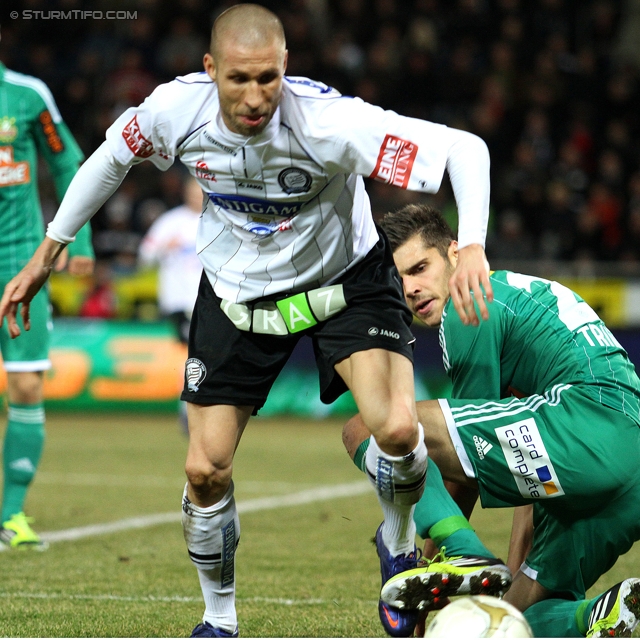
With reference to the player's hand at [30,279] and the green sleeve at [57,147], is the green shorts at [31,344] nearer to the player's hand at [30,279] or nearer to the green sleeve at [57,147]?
the green sleeve at [57,147]

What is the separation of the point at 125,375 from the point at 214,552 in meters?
8.80

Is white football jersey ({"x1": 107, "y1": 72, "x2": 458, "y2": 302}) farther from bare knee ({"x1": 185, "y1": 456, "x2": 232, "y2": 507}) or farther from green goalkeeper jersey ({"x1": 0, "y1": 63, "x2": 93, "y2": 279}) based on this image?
green goalkeeper jersey ({"x1": 0, "y1": 63, "x2": 93, "y2": 279})

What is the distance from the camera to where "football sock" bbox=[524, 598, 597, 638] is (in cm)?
360

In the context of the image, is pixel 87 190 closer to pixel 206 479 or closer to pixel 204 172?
pixel 204 172

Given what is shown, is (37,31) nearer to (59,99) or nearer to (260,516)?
(59,99)

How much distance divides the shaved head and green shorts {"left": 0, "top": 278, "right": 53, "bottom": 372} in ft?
8.67

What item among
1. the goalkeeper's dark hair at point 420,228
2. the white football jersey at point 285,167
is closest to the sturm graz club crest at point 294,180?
the white football jersey at point 285,167

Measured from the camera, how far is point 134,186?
48.4 feet

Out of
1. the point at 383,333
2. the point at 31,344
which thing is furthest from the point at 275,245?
the point at 31,344

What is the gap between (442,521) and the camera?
3.56 metres

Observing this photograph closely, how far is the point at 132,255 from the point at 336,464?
18.2 ft

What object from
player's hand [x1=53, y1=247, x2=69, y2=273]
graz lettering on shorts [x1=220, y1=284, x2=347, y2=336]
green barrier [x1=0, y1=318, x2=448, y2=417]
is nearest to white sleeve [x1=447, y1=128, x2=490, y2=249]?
graz lettering on shorts [x1=220, y1=284, x2=347, y2=336]

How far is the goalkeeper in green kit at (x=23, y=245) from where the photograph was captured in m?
5.58

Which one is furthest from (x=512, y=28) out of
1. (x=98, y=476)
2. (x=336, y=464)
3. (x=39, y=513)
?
(x=39, y=513)
